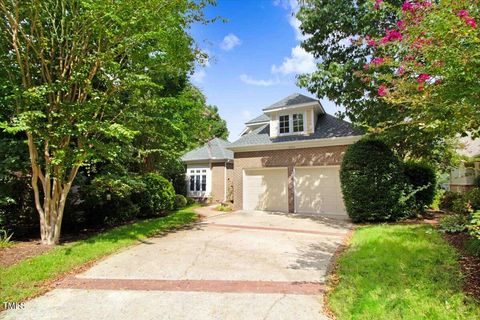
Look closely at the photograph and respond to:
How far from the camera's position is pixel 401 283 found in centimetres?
435

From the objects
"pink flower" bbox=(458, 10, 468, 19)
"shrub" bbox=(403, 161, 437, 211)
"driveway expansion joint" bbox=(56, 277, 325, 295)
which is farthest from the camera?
"shrub" bbox=(403, 161, 437, 211)

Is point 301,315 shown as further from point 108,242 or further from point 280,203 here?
point 280,203

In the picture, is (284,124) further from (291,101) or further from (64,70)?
(64,70)

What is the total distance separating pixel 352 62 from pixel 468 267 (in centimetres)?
847

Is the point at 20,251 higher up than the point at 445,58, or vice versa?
the point at 445,58

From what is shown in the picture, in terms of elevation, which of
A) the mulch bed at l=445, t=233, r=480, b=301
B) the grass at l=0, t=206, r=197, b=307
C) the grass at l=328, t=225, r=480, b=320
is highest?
the mulch bed at l=445, t=233, r=480, b=301

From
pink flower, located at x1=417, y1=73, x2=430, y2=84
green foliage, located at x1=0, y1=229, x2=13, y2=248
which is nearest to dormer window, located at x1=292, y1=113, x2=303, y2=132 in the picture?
pink flower, located at x1=417, y1=73, x2=430, y2=84

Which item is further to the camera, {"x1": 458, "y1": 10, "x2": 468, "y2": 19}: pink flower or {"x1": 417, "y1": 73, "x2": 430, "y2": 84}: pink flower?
{"x1": 417, "y1": 73, "x2": 430, "y2": 84}: pink flower

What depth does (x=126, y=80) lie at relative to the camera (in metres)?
7.60

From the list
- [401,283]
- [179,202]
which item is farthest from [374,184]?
[179,202]

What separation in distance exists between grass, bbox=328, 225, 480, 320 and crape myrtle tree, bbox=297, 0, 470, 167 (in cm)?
477

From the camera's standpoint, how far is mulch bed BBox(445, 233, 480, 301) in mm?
3910

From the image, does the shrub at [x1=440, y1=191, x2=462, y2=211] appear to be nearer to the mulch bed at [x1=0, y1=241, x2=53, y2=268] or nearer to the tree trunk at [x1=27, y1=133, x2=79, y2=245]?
the tree trunk at [x1=27, y1=133, x2=79, y2=245]

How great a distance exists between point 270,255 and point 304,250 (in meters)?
1.05
